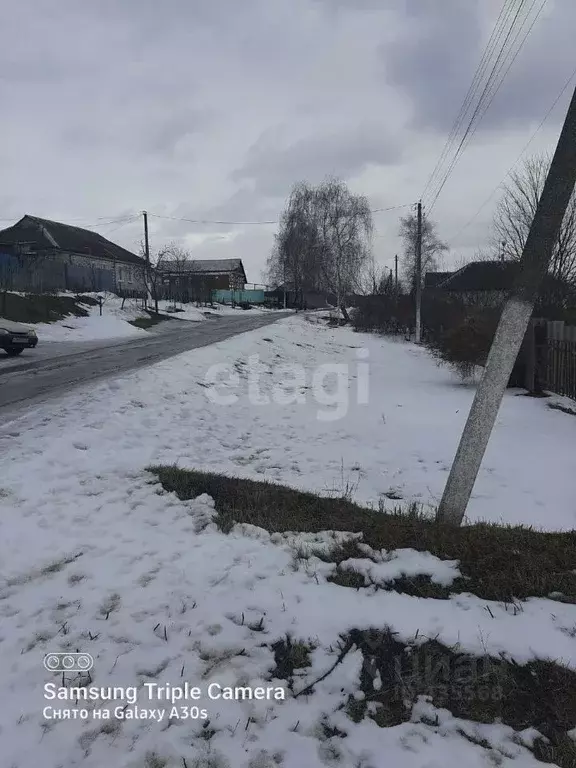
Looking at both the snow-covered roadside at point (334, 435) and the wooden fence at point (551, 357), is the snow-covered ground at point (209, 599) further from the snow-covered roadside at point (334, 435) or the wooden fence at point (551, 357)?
the wooden fence at point (551, 357)

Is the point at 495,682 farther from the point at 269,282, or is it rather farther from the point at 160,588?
the point at 269,282

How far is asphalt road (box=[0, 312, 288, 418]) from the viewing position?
29.4ft

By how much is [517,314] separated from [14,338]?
13384 millimetres

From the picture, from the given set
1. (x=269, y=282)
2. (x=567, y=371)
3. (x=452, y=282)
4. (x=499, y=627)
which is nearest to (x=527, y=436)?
(x=567, y=371)

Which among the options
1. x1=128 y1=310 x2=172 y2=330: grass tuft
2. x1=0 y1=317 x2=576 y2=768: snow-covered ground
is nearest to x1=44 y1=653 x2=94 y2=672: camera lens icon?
x1=0 y1=317 x2=576 y2=768: snow-covered ground

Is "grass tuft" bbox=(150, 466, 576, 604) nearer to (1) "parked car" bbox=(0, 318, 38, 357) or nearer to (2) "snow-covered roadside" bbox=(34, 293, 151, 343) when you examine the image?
(1) "parked car" bbox=(0, 318, 38, 357)

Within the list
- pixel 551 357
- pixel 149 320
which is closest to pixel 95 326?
pixel 149 320

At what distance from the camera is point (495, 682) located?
245cm

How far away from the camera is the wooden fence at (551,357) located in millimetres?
10562

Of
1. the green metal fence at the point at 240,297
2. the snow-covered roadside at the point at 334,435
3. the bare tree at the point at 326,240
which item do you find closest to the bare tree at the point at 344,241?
the bare tree at the point at 326,240

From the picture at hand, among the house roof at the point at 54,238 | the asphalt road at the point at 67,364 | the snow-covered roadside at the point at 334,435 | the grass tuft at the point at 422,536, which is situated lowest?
the snow-covered roadside at the point at 334,435

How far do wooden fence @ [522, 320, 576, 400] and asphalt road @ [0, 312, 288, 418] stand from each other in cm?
907

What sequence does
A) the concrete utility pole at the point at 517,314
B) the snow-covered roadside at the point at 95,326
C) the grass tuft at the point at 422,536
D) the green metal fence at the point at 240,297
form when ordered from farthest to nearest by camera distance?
the green metal fence at the point at 240,297 → the snow-covered roadside at the point at 95,326 → the concrete utility pole at the point at 517,314 → the grass tuft at the point at 422,536

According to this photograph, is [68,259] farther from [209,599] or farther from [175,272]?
[209,599]
